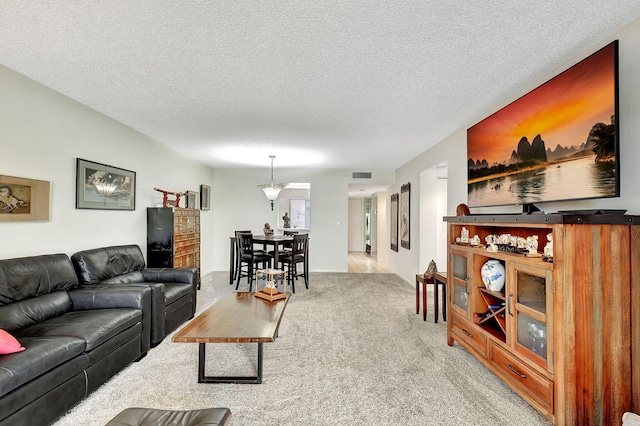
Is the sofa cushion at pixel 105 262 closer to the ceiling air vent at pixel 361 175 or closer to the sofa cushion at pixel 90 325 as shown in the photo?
the sofa cushion at pixel 90 325

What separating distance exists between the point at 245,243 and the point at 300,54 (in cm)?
399

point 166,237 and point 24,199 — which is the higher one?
point 24,199

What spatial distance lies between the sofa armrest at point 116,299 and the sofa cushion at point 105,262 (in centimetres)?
24

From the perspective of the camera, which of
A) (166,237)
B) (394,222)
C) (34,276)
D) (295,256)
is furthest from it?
(394,222)

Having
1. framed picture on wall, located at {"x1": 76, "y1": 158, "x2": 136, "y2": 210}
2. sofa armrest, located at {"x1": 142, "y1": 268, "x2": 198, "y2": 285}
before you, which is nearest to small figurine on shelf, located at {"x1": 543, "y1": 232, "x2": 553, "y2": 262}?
sofa armrest, located at {"x1": 142, "y1": 268, "x2": 198, "y2": 285}

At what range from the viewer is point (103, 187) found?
3564 mm

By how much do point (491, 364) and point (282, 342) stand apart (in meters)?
1.89

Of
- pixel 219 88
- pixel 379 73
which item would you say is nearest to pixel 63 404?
pixel 219 88

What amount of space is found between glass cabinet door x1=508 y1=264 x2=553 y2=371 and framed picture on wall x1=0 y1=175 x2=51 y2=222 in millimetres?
4049

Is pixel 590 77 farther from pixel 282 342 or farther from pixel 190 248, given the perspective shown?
pixel 190 248

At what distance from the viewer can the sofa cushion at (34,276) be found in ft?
7.32

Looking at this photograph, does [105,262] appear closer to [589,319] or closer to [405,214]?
[589,319]

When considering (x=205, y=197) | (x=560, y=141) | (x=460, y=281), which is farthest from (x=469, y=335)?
(x=205, y=197)

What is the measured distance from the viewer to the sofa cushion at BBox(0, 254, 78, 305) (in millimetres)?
2232
